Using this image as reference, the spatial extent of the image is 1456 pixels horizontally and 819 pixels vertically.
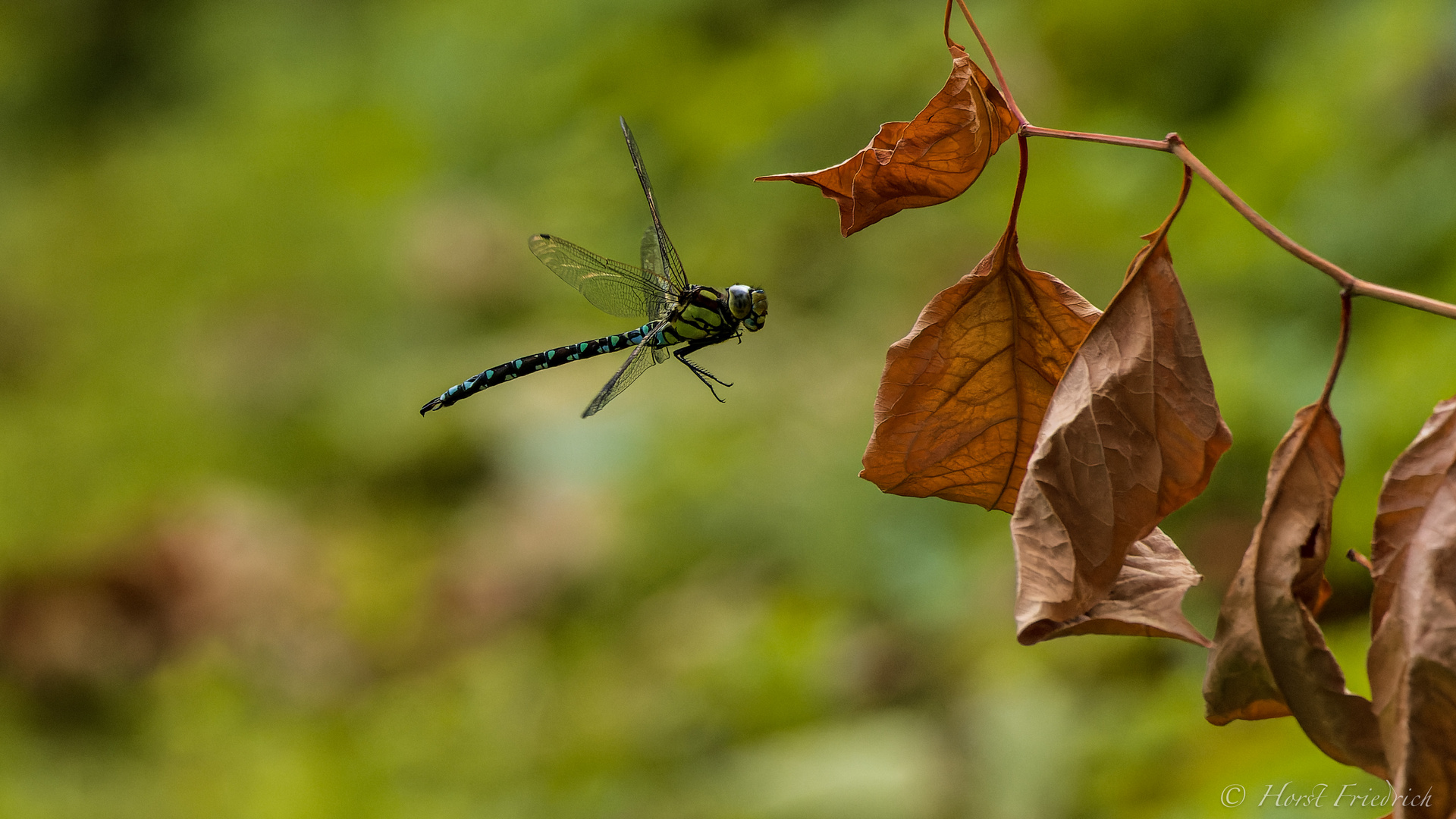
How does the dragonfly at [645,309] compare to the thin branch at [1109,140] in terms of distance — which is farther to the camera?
the dragonfly at [645,309]

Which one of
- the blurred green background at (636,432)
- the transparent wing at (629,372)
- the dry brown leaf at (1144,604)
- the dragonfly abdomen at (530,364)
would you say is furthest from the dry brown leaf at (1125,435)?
the blurred green background at (636,432)

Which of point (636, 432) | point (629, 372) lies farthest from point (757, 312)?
point (636, 432)

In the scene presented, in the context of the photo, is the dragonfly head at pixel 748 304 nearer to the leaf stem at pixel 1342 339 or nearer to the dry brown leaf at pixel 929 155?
the dry brown leaf at pixel 929 155

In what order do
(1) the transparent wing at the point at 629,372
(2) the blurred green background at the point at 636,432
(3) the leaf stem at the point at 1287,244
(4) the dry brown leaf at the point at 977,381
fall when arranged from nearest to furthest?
1. (3) the leaf stem at the point at 1287,244
2. (4) the dry brown leaf at the point at 977,381
3. (1) the transparent wing at the point at 629,372
4. (2) the blurred green background at the point at 636,432

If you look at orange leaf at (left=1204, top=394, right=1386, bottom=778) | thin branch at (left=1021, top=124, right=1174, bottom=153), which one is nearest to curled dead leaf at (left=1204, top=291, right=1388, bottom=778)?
orange leaf at (left=1204, top=394, right=1386, bottom=778)

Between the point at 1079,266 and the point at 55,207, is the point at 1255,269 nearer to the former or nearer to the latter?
the point at 1079,266

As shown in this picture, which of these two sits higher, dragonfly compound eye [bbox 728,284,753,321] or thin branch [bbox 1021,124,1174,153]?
dragonfly compound eye [bbox 728,284,753,321]

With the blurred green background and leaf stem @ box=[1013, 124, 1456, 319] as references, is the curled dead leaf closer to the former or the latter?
leaf stem @ box=[1013, 124, 1456, 319]
